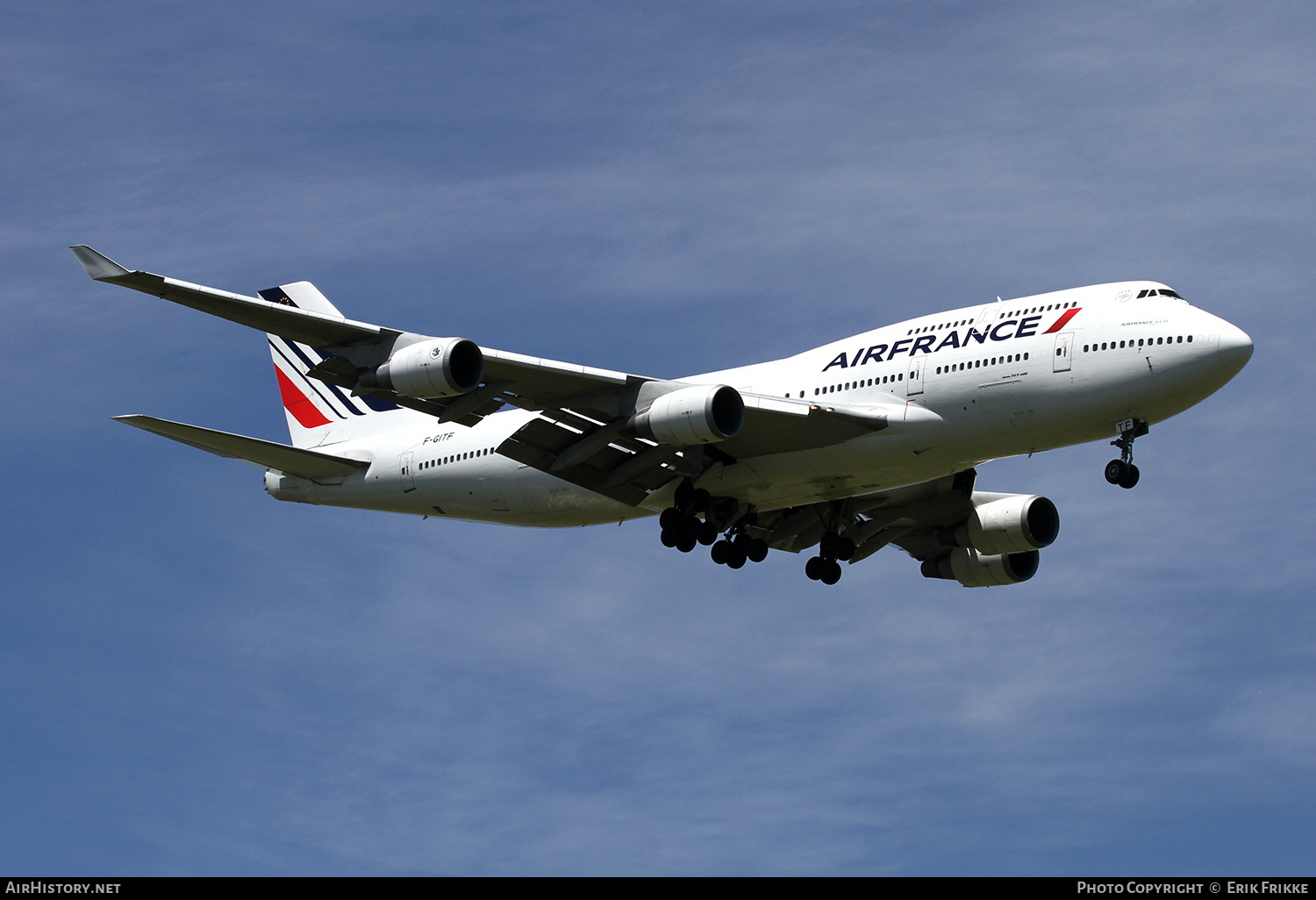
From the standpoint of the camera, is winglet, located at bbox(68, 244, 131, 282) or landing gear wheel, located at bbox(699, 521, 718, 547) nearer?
winglet, located at bbox(68, 244, 131, 282)

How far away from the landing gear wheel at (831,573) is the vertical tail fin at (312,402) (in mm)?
13193

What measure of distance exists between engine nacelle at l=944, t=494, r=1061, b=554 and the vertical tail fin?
16775 mm

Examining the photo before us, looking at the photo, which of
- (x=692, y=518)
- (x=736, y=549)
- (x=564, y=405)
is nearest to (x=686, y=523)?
(x=692, y=518)

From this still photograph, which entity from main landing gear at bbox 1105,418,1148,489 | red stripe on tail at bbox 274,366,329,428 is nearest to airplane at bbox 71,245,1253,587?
main landing gear at bbox 1105,418,1148,489

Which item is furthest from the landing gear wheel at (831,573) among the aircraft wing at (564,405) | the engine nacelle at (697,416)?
the engine nacelle at (697,416)

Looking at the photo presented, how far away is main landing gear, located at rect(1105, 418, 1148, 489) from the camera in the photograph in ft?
115

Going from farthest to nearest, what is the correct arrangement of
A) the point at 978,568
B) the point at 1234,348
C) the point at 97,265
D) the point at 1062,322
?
the point at 978,568
the point at 1062,322
the point at 1234,348
the point at 97,265

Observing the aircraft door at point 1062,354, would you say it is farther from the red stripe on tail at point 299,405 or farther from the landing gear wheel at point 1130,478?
the red stripe on tail at point 299,405

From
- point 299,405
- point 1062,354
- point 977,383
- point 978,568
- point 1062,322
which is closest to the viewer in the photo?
point 1062,354

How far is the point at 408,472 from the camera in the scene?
44.3 metres

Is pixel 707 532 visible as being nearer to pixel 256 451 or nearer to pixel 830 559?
pixel 830 559

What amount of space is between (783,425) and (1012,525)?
9527 millimetres

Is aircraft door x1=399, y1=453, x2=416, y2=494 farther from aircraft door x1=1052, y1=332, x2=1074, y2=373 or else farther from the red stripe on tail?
aircraft door x1=1052, y1=332, x2=1074, y2=373

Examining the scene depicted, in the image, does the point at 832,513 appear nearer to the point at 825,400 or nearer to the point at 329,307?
the point at 825,400
